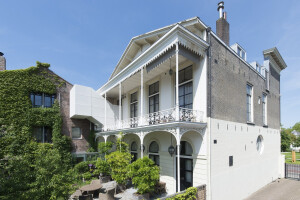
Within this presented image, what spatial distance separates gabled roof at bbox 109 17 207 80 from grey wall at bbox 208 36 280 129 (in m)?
1.54

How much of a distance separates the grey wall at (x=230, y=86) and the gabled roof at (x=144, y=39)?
1.54 m

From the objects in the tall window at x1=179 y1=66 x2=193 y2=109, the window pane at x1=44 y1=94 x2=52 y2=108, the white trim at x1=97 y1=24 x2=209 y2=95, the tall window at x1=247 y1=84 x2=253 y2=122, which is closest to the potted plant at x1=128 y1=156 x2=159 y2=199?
the tall window at x1=179 y1=66 x2=193 y2=109

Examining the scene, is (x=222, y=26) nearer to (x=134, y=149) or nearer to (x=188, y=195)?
(x=188, y=195)

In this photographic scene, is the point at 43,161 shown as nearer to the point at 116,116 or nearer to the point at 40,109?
the point at 40,109

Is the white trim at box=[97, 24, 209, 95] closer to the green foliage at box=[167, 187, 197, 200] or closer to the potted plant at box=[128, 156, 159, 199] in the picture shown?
the potted plant at box=[128, 156, 159, 199]

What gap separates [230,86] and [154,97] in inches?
212

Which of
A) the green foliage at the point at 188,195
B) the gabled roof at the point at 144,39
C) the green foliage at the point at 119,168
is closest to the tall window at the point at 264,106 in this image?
the gabled roof at the point at 144,39

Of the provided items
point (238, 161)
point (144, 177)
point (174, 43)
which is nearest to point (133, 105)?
point (144, 177)

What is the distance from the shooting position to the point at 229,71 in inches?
403

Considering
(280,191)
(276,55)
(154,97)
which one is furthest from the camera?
(276,55)

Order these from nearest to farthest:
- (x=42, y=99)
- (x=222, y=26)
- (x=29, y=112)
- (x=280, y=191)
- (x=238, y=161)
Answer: (x=238, y=161)
(x=222, y=26)
(x=280, y=191)
(x=29, y=112)
(x=42, y=99)

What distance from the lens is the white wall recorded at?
845 centimetres

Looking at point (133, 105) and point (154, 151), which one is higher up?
point (133, 105)

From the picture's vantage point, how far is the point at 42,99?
15.1m
